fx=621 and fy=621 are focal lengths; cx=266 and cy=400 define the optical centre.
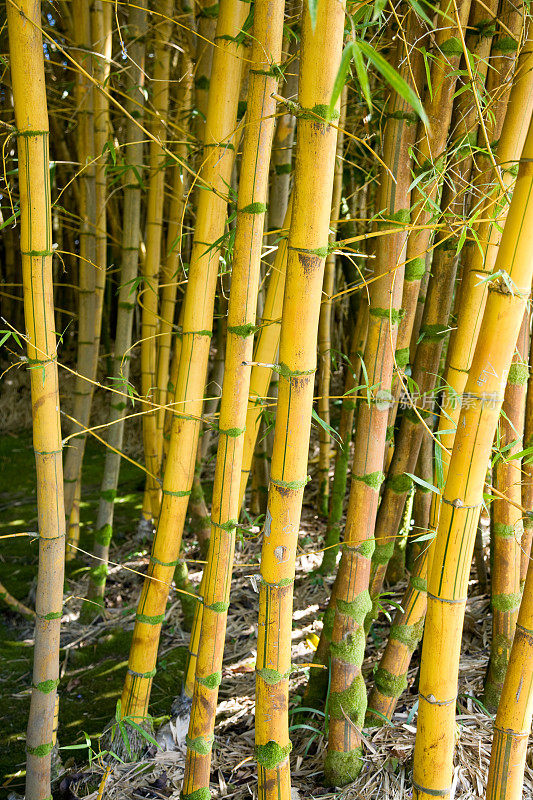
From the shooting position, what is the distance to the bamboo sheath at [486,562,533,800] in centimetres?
99

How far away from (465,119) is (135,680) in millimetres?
1432

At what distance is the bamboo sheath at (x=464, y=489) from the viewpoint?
0.77 meters

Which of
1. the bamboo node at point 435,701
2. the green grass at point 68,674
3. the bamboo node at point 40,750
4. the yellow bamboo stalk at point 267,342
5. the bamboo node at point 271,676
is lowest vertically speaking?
the green grass at point 68,674

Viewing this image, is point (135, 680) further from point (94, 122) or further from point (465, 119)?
point (94, 122)

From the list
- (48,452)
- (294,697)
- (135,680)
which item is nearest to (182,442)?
(48,452)

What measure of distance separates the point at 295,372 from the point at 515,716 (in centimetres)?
67

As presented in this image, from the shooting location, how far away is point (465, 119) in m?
1.31

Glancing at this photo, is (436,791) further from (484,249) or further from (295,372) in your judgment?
(484,249)

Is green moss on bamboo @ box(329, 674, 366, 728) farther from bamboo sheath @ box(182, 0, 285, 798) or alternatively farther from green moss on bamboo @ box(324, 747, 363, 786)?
bamboo sheath @ box(182, 0, 285, 798)

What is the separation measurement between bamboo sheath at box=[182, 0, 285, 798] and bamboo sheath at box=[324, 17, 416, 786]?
0.25m

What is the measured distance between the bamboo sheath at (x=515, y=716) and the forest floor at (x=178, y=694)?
0.88 feet

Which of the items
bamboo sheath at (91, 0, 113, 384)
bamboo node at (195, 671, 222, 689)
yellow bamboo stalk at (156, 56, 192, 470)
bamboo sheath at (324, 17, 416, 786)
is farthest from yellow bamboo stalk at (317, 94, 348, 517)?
bamboo node at (195, 671, 222, 689)

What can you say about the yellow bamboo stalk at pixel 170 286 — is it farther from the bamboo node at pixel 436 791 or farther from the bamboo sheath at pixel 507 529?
the bamboo node at pixel 436 791

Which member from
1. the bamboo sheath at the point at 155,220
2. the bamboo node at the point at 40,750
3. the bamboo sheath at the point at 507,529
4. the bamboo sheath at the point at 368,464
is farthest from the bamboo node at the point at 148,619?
the bamboo sheath at the point at 507,529
